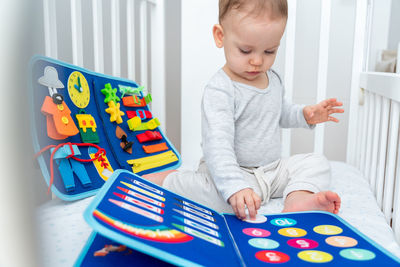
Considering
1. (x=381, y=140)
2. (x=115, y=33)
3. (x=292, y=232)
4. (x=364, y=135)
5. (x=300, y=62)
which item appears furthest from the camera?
(x=300, y=62)

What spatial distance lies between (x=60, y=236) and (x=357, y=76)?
1.01 meters

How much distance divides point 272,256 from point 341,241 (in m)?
0.11

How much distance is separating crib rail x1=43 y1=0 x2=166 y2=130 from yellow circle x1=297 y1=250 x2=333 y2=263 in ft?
1.98

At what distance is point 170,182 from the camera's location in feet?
2.69

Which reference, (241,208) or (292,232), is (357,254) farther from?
(241,208)

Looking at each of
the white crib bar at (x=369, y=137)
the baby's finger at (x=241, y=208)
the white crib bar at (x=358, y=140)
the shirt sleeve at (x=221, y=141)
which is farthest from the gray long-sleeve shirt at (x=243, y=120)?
the white crib bar at (x=358, y=140)

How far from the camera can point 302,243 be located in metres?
0.50

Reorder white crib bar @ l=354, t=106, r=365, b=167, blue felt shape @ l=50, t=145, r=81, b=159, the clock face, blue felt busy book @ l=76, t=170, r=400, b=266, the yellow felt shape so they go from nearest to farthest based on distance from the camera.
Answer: blue felt busy book @ l=76, t=170, r=400, b=266 < blue felt shape @ l=50, t=145, r=81, b=159 < the clock face < the yellow felt shape < white crib bar @ l=354, t=106, r=365, b=167

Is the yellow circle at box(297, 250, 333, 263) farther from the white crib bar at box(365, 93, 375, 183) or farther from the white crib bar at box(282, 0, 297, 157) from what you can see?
the white crib bar at box(282, 0, 297, 157)

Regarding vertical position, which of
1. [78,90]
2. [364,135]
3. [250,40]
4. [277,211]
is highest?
[250,40]

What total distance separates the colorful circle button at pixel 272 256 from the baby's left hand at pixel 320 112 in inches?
19.3

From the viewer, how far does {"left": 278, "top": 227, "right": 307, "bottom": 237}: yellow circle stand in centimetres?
54

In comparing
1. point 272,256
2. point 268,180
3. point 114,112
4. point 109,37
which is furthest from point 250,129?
point 109,37

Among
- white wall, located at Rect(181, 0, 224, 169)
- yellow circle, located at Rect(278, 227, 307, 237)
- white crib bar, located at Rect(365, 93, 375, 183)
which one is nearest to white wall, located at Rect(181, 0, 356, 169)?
white wall, located at Rect(181, 0, 224, 169)
